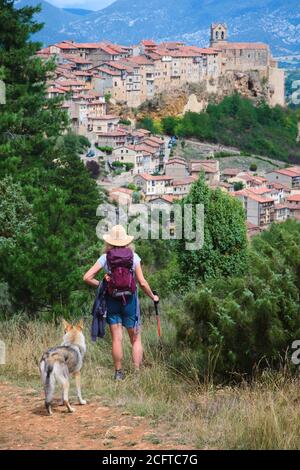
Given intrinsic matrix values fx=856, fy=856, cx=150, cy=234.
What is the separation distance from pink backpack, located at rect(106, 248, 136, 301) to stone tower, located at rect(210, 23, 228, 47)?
72.4m

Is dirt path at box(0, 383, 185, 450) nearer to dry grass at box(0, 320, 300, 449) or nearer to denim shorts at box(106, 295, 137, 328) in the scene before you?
dry grass at box(0, 320, 300, 449)

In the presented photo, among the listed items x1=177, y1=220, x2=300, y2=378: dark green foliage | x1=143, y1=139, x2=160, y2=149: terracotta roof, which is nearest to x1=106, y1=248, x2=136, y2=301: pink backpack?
x1=177, y1=220, x2=300, y2=378: dark green foliage

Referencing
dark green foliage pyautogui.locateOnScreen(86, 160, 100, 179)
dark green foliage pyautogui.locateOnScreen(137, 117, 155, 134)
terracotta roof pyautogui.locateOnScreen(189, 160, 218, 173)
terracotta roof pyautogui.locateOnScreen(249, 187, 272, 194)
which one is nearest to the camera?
terracotta roof pyautogui.locateOnScreen(249, 187, 272, 194)

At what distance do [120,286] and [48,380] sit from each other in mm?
763

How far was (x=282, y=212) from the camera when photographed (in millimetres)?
45125

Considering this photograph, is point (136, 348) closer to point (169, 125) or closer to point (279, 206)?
point (279, 206)

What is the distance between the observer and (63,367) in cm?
351

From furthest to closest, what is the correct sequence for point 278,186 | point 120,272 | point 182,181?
point 278,186
point 182,181
point 120,272

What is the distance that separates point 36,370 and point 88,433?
1052mm

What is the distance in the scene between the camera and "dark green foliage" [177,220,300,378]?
3.96 m

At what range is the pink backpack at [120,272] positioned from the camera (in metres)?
4.07

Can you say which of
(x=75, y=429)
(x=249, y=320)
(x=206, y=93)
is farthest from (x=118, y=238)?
(x=206, y=93)

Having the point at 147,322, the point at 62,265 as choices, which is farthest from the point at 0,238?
the point at 147,322
